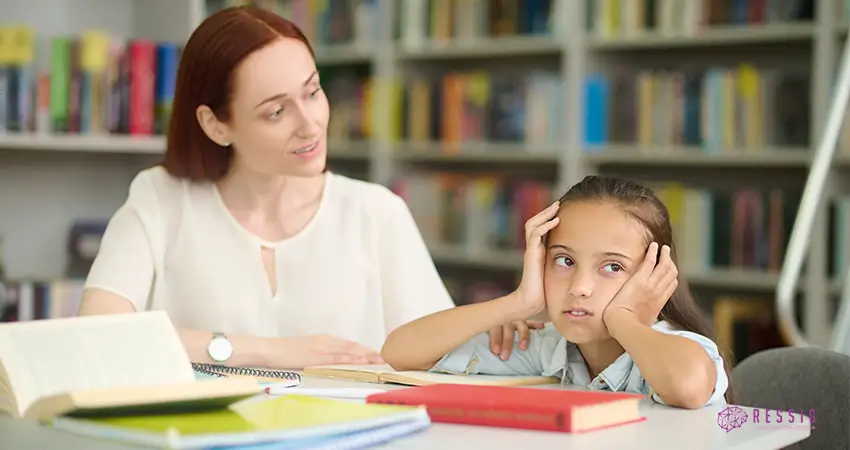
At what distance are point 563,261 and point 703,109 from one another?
→ 8.36ft

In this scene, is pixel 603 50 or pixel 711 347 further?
pixel 603 50

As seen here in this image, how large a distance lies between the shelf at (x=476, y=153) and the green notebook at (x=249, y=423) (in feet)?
10.2

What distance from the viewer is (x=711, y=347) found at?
1302mm

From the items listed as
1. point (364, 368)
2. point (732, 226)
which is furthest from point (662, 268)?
point (732, 226)

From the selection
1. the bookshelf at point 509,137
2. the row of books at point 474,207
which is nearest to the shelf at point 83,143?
the bookshelf at point 509,137

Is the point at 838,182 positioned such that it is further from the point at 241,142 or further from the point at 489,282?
the point at 241,142

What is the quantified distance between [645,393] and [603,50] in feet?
9.52

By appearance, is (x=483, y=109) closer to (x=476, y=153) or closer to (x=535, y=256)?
(x=476, y=153)

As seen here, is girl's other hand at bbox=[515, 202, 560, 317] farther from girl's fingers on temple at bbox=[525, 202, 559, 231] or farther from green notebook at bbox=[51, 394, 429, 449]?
green notebook at bbox=[51, 394, 429, 449]

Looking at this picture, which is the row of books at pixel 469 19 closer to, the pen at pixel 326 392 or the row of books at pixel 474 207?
the row of books at pixel 474 207

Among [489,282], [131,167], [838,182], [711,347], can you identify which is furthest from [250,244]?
[489,282]

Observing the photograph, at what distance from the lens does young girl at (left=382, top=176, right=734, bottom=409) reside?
1260 millimetres

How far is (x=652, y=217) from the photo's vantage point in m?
1.40

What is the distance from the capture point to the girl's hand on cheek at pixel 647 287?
1329mm
